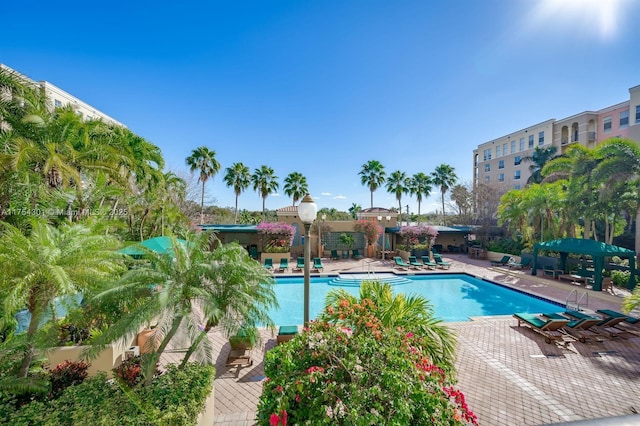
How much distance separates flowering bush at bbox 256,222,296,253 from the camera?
22703 mm

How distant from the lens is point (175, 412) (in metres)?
3.90

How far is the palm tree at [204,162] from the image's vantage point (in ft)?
90.5

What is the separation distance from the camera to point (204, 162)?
28.0 metres

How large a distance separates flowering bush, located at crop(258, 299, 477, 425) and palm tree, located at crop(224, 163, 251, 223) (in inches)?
1155

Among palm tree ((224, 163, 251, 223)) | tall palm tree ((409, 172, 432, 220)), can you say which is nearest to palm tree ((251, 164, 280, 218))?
palm tree ((224, 163, 251, 223))

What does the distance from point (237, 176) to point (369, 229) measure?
16.8 metres

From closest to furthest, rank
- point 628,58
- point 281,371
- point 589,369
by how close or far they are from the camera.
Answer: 1. point 281,371
2. point 589,369
3. point 628,58

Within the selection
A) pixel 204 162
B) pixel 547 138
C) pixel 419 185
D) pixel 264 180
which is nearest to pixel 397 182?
pixel 419 185

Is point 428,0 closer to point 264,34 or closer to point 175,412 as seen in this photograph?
point 264,34

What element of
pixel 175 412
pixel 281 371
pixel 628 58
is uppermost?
pixel 628 58

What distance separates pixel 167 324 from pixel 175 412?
1623 millimetres

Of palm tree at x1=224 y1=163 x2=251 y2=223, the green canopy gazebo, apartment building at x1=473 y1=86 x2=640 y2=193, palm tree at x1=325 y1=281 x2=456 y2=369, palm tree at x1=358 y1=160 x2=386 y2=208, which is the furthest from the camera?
palm tree at x1=358 y1=160 x2=386 y2=208

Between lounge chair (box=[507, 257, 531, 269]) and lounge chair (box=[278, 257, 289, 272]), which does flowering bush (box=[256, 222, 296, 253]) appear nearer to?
lounge chair (box=[278, 257, 289, 272])

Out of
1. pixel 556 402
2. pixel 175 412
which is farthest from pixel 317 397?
pixel 556 402
